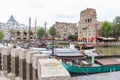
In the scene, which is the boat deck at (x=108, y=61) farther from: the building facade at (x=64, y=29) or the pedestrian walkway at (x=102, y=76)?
the building facade at (x=64, y=29)

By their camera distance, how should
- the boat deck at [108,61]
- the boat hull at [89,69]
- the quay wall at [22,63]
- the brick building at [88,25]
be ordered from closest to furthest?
the quay wall at [22,63], the boat hull at [89,69], the boat deck at [108,61], the brick building at [88,25]

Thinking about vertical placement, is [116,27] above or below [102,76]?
above

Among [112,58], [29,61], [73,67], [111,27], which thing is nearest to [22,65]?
[29,61]

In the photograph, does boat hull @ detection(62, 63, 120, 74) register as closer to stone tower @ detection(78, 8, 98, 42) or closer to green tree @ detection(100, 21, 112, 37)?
green tree @ detection(100, 21, 112, 37)

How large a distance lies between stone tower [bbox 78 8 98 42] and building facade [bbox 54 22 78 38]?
92.1ft

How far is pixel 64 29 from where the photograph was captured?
463 ft

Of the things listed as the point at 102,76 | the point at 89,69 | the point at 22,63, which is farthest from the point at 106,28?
the point at 22,63

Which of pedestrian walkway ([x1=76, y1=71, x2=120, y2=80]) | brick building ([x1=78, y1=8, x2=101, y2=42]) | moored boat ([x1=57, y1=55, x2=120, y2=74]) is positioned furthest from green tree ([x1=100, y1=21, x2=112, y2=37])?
pedestrian walkway ([x1=76, y1=71, x2=120, y2=80])

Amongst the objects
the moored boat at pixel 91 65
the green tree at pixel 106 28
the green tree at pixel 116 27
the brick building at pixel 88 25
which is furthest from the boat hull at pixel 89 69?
the brick building at pixel 88 25

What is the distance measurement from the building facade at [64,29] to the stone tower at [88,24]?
28065 mm

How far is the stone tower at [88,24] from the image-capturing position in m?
104

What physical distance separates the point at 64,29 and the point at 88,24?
118 feet

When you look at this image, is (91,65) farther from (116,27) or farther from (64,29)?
(64,29)

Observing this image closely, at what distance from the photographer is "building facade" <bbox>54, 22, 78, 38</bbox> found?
140 metres
